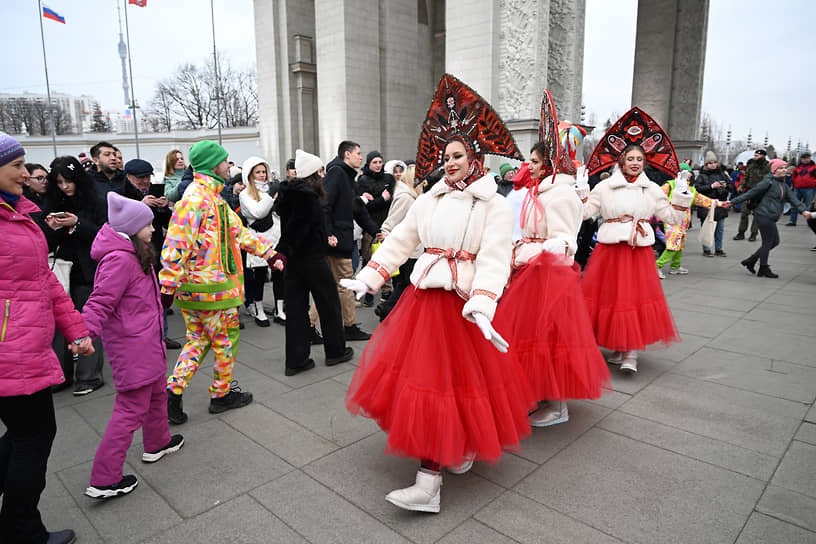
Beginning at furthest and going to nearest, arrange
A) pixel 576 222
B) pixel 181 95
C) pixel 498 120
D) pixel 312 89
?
1. pixel 181 95
2. pixel 312 89
3. pixel 576 222
4. pixel 498 120

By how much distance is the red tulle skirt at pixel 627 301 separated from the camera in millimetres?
5012

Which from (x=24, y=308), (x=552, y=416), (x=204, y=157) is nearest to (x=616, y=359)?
(x=552, y=416)

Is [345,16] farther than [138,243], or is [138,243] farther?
[345,16]

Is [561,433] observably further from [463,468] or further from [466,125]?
[466,125]

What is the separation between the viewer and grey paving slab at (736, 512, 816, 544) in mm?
2719

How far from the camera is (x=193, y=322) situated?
410 cm

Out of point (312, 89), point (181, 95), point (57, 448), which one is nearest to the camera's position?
point (57, 448)

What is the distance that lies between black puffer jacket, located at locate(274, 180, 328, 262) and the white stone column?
929 centimetres

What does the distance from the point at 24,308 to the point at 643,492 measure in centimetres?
359

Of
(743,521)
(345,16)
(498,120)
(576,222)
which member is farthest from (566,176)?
(345,16)

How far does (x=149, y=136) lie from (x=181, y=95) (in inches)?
470

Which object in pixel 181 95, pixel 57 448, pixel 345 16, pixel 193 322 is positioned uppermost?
pixel 181 95

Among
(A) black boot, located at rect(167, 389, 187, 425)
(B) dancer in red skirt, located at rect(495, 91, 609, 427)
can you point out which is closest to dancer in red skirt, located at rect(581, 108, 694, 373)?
(B) dancer in red skirt, located at rect(495, 91, 609, 427)

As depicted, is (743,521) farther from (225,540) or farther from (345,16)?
(345,16)
